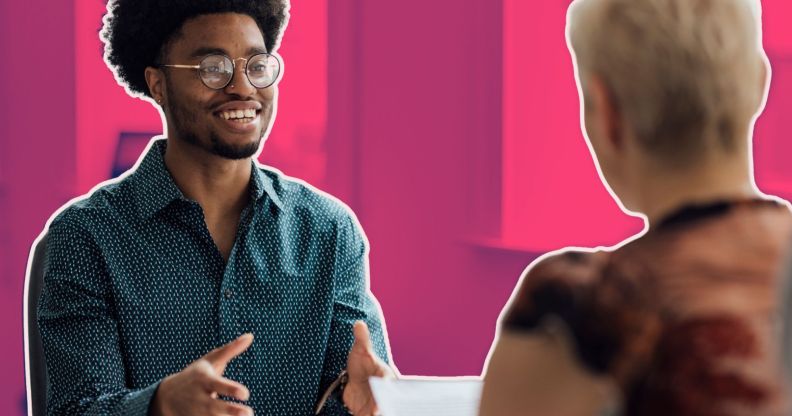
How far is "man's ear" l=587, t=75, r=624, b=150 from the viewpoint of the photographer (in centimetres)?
87

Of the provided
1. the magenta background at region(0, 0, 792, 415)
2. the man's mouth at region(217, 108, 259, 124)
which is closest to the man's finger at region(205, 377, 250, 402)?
the man's mouth at region(217, 108, 259, 124)

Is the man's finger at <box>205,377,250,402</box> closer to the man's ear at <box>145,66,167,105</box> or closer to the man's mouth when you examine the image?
the man's mouth

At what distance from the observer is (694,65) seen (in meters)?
0.83

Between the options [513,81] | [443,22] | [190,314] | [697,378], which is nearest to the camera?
[697,378]

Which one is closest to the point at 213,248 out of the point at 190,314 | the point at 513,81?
the point at 190,314

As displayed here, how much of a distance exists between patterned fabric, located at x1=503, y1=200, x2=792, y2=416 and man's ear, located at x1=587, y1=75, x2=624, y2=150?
80 mm

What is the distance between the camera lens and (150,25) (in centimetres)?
206

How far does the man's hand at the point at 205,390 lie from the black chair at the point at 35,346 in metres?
0.36

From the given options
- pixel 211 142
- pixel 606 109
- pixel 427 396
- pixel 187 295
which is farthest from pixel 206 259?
pixel 606 109

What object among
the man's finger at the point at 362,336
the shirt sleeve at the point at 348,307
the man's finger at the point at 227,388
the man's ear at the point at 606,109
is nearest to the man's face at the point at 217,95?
the shirt sleeve at the point at 348,307

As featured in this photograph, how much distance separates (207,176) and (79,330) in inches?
14.6

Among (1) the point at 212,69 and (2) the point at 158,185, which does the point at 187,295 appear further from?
(1) the point at 212,69

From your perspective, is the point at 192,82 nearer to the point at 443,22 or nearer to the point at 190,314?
the point at 190,314

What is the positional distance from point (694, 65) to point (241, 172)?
1.32 metres
